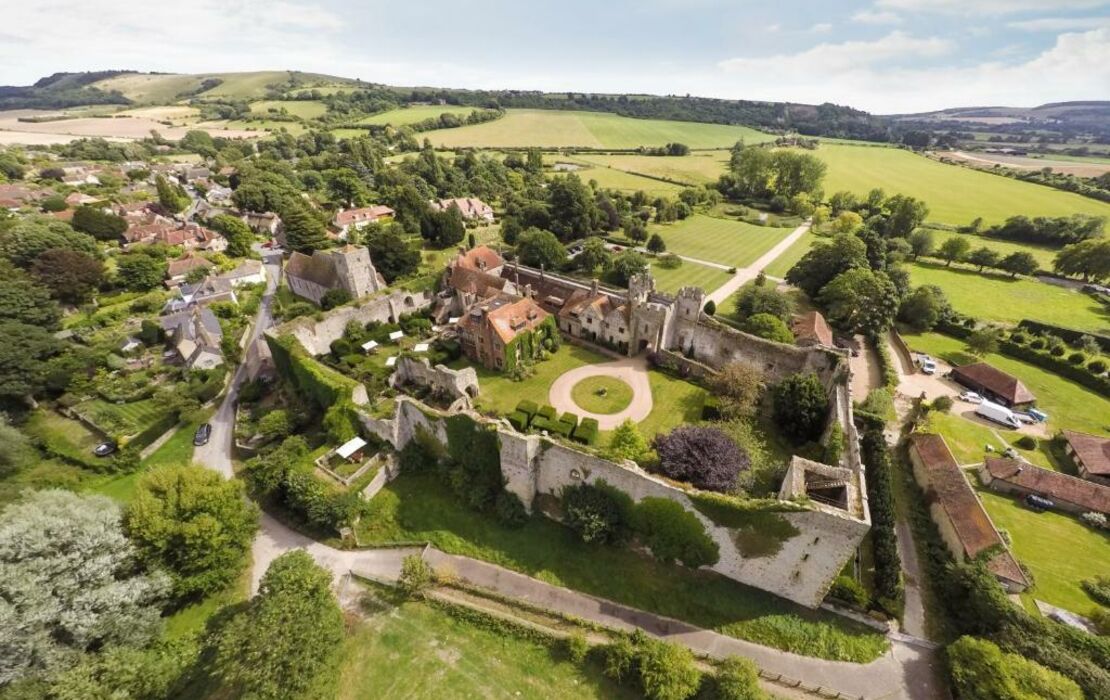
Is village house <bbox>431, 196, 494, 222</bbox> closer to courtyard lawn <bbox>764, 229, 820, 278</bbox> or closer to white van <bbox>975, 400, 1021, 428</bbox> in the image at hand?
courtyard lawn <bbox>764, 229, 820, 278</bbox>

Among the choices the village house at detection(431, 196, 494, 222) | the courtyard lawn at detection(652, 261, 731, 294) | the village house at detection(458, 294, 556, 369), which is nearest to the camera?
the village house at detection(458, 294, 556, 369)

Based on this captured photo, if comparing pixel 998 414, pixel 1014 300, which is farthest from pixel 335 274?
pixel 1014 300

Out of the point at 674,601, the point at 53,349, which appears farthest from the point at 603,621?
the point at 53,349

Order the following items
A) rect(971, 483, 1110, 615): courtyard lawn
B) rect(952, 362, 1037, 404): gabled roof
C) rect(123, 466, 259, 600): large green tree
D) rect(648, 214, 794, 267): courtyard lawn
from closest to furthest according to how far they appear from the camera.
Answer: rect(123, 466, 259, 600): large green tree, rect(971, 483, 1110, 615): courtyard lawn, rect(952, 362, 1037, 404): gabled roof, rect(648, 214, 794, 267): courtyard lawn

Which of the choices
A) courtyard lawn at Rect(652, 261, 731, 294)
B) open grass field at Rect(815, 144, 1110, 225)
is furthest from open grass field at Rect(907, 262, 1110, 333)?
open grass field at Rect(815, 144, 1110, 225)

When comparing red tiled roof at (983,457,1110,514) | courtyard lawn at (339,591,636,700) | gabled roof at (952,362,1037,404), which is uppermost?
gabled roof at (952,362,1037,404)

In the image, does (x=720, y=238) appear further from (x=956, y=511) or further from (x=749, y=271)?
(x=956, y=511)
